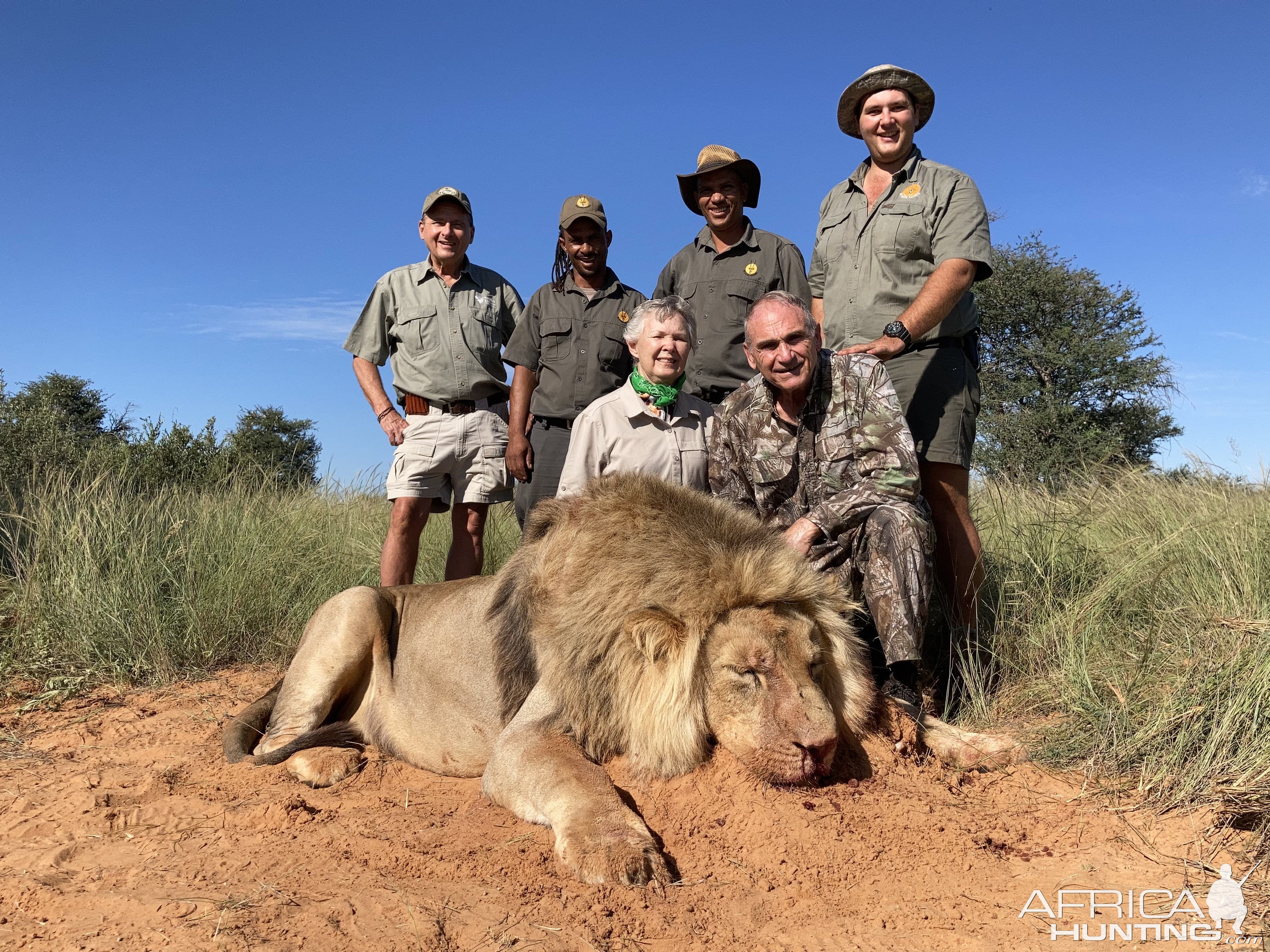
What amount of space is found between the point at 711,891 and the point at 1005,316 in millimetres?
17820

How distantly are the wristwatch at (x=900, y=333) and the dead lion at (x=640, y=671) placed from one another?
148 centimetres


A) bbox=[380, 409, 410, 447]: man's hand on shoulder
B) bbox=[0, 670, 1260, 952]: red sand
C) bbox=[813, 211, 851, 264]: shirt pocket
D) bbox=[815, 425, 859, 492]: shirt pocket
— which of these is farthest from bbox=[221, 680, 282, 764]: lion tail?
bbox=[813, 211, 851, 264]: shirt pocket

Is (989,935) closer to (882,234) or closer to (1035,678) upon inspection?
(1035,678)

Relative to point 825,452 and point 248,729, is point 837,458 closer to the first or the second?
point 825,452

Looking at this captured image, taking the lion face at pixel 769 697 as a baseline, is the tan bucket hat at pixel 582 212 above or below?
above

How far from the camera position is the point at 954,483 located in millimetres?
4934

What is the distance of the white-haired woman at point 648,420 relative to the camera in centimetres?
468

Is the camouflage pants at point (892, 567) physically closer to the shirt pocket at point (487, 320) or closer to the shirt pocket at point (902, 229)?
the shirt pocket at point (902, 229)

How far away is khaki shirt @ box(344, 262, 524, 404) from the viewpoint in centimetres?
632

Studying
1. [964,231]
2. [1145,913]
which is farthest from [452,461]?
[1145,913]

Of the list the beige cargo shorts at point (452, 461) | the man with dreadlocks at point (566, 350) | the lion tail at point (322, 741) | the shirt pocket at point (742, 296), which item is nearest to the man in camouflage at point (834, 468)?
the shirt pocket at point (742, 296)

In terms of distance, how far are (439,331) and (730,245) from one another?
6.69 feet

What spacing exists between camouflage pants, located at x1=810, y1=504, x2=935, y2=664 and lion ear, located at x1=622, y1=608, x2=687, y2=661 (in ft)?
3.50

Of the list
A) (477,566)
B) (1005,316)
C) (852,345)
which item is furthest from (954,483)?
(1005,316)
